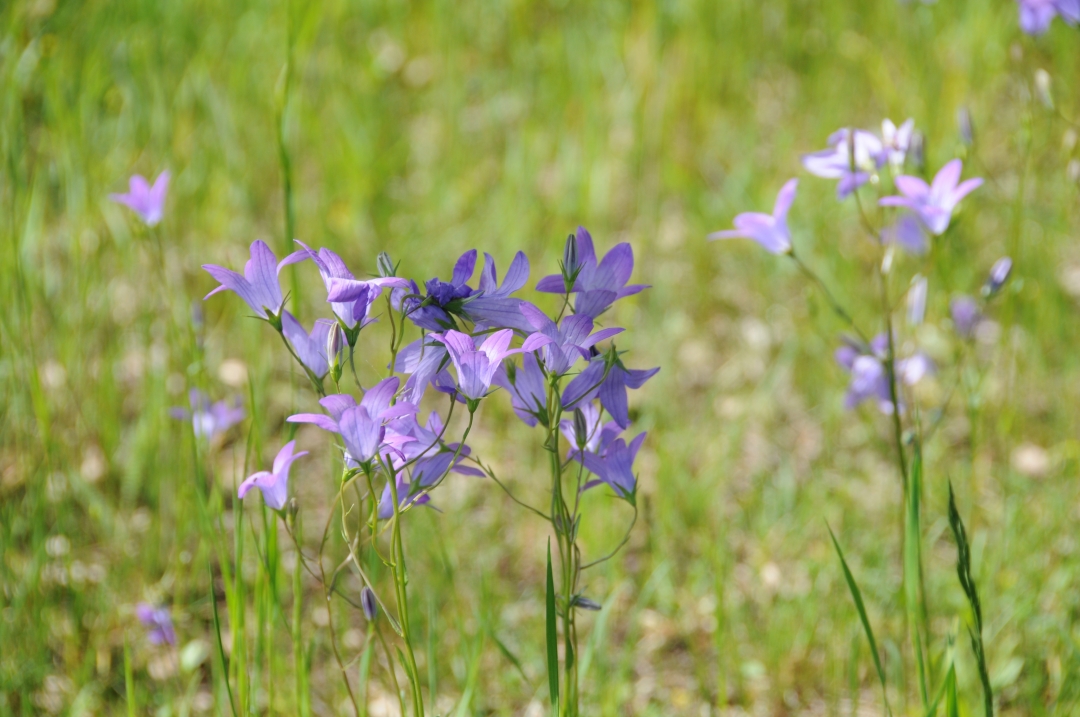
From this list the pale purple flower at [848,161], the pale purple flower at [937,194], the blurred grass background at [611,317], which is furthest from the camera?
the blurred grass background at [611,317]

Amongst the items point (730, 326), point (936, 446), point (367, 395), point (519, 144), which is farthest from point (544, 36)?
point (367, 395)

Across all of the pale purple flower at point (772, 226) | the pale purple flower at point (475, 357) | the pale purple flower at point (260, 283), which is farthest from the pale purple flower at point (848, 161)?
the pale purple flower at point (260, 283)

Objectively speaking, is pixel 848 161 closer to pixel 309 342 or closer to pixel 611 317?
pixel 309 342

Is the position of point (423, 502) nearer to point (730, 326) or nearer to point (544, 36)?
point (730, 326)

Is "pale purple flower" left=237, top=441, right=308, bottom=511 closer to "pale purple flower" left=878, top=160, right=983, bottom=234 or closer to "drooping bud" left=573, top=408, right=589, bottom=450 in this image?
"drooping bud" left=573, top=408, right=589, bottom=450

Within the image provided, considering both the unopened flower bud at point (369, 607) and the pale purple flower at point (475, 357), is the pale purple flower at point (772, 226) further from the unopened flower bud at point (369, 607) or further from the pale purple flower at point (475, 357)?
the unopened flower bud at point (369, 607)

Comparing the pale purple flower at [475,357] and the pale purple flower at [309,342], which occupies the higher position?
the pale purple flower at [309,342]

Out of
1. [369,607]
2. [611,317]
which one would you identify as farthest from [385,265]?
[611,317]
